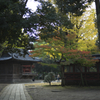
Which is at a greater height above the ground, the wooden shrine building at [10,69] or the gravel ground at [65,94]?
the wooden shrine building at [10,69]

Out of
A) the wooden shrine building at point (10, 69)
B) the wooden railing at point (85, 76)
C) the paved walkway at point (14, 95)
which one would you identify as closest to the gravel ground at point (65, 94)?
the paved walkway at point (14, 95)

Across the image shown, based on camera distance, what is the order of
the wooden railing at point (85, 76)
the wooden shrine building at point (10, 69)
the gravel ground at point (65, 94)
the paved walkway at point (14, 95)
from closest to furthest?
the paved walkway at point (14, 95), the gravel ground at point (65, 94), the wooden railing at point (85, 76), the wooden shrine building at point (10, 69)

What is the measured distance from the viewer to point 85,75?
19.9m

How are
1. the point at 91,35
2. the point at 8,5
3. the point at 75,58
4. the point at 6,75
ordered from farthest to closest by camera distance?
the point at 6,75
the point at 91,35
the point at 75,58
the point at 8,5

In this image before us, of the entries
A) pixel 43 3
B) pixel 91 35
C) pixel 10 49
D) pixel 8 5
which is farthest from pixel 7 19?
pixel 91 35

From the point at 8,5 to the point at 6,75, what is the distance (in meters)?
21.1

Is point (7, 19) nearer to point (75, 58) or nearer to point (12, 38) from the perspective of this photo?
point (12, 38)

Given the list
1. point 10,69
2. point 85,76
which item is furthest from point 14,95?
point 10,69

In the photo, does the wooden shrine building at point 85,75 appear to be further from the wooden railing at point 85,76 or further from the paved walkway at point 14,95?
the paved walkway at point 14,95

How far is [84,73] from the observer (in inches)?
787

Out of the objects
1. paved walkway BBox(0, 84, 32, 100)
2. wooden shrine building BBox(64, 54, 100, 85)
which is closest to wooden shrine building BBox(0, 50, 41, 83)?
wooden shrine building BBox(64, 54, 100, 85)

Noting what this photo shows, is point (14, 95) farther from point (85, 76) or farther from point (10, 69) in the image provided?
point (10, 69)

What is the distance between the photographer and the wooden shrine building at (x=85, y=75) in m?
19.6

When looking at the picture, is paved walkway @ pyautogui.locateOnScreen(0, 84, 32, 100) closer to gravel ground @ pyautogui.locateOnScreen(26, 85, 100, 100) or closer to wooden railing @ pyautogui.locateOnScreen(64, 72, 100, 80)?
gravel ground @ pyautogui.locateOnScreen(26, 85, 100, 100)
